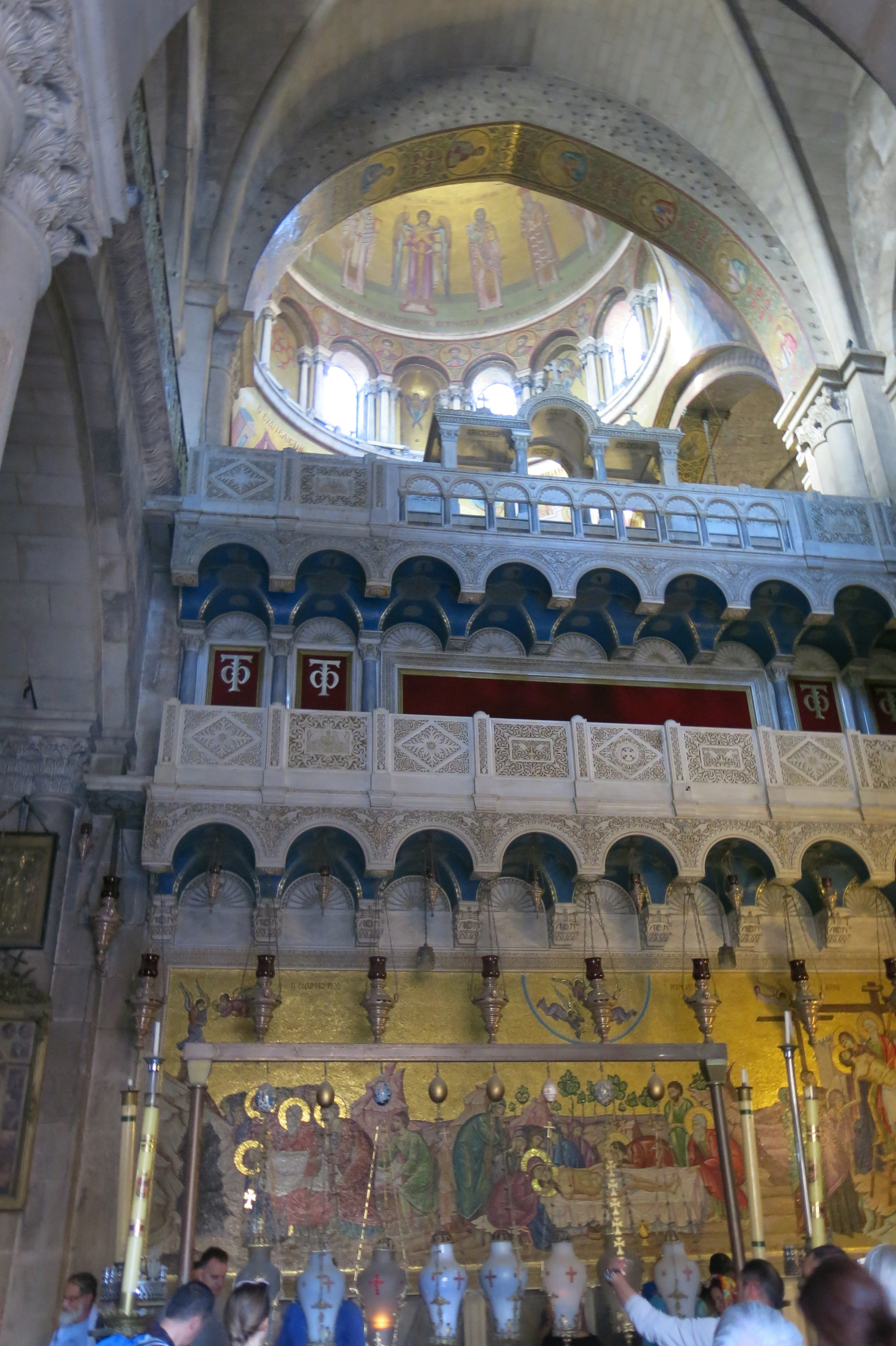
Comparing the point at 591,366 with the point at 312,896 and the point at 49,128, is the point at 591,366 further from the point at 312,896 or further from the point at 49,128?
the point at 49,128

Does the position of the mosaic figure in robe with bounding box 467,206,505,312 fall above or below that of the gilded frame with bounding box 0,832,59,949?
above

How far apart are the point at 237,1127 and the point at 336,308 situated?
60.2ft

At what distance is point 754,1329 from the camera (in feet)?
12.2

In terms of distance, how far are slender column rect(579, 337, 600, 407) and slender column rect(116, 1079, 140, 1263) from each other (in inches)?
720

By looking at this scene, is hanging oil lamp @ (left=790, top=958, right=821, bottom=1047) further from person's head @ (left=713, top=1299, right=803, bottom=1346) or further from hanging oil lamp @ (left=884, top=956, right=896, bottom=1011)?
person's head @ (left=713, top=1299, right=803, bottom=1346)

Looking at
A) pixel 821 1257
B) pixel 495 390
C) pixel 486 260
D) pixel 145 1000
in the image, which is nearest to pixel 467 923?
pixel 145 1000

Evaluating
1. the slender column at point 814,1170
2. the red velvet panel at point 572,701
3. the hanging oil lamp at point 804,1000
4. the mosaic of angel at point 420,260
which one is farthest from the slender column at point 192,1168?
the mosaic of angel at point 420,260

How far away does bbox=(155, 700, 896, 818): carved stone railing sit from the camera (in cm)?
1172

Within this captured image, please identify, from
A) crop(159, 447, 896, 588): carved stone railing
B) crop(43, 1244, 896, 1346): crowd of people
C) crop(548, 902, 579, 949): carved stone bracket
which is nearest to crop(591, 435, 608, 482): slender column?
crop(159, 447, 896, 588): carved stone railing

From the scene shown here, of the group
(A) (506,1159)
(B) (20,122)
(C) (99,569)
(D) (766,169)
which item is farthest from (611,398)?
(B) (20,122)

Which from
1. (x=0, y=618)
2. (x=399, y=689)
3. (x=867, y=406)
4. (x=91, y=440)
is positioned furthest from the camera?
(x=867, y=406)

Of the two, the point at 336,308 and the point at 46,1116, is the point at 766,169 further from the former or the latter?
the point at 46,1116

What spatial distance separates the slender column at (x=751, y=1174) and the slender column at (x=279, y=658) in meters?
7.58

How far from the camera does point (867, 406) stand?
1600 cm
